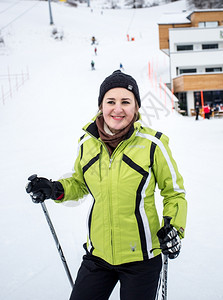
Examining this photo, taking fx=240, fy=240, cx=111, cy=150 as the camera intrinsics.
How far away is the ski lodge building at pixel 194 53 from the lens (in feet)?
68.1

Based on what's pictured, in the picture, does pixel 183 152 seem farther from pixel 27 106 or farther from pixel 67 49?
pixel 67 49

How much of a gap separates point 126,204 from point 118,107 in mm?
582

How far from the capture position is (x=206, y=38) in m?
22.9

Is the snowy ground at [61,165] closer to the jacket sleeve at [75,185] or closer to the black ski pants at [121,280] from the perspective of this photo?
the black ski pants at [121,280]

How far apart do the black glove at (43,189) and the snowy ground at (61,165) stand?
1136mm

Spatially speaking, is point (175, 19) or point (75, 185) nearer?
point (75, 185)

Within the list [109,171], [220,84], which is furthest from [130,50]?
[109,171]

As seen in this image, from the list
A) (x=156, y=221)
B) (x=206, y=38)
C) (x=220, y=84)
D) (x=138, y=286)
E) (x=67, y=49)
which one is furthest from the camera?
(x=67, y=49)

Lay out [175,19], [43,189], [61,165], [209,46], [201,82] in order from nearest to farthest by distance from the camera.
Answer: [43,189] → [61,165] → [201,82] → [209,46] → [175,19]

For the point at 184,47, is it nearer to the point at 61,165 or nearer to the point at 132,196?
the point at 61,165

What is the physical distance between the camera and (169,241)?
1333 mm

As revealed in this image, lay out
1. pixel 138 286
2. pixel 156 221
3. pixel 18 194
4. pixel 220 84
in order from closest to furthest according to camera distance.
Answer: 1. pixel 138 286
2. pixel 156 221
3. pixel 18 194
4. pixel 220 84

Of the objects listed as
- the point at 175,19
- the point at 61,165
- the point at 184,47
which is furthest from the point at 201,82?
the point at 61,165

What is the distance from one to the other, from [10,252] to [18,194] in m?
1.96
